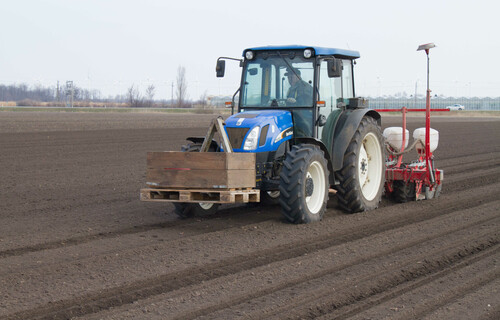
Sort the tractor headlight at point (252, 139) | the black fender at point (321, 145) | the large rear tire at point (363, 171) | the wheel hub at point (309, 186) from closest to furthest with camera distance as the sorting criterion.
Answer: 1. the tractor headlight at point (252, 139)
2. the wheel hub at point (309, 186)
3. the black fender at point (321, 145)
4. the large rear tire at point (363, 171)

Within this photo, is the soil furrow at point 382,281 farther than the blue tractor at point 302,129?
No

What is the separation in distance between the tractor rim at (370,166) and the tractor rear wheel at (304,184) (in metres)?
1.29

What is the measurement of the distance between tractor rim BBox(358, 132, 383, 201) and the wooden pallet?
2.30 meters

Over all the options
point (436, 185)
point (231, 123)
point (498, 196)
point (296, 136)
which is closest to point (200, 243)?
point (231, 123)

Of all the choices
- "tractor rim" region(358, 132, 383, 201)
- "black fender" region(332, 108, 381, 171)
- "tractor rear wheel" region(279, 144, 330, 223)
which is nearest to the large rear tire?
"tractor rim" region(358, 132, 383, 201)

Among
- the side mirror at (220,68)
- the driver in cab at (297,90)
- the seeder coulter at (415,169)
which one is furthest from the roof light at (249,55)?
the seeder coulter at (415,169)

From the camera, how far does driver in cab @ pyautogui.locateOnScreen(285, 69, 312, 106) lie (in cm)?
872

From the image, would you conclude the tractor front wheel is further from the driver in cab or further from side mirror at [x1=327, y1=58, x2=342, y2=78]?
side mirror at [x1=327, y1=58, x2=342, y2=78]

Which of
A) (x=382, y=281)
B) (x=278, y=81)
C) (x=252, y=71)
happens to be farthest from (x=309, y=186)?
(x=382, y=281)

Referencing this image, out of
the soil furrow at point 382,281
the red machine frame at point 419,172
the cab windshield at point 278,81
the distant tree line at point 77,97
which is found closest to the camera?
the soil furrow at point 382,281

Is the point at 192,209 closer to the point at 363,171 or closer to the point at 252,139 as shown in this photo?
the point at 252,139

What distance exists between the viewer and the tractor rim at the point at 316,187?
8.28 meters

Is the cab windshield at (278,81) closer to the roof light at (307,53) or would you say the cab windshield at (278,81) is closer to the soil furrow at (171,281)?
the roof light at (307,53)

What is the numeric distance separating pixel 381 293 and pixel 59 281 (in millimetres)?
2683
